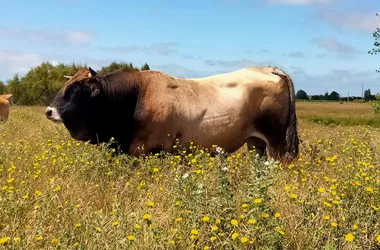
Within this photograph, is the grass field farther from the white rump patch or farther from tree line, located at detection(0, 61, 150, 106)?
tree line, located at detection(0, 61, 150, 106)

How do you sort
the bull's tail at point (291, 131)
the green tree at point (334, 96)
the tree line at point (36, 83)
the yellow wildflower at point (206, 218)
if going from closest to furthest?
the yellow wildflower at point (206, 218), the bull's tail at point (291, 131), the tree line at point (36, 83), the green tree at point (334, 96)

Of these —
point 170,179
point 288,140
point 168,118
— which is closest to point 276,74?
point 288,140

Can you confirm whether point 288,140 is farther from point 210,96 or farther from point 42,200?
point 42,200

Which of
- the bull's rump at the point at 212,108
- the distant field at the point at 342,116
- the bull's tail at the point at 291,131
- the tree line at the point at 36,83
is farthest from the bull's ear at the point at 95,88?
the tree line at the point at 36,83

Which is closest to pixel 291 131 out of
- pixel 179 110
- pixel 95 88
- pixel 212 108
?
pixel 212 108

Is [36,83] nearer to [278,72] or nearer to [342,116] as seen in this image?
Result: [342,116]

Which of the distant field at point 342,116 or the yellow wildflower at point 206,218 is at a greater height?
the yellow wildflower at point 206,218

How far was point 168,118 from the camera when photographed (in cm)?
802

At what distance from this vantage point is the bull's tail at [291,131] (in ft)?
28.7

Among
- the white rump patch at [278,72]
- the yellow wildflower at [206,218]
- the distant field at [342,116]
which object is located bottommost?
the distant field at [342,116]

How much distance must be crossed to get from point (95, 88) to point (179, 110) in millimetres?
1439

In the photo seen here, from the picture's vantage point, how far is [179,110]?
26.9 feet

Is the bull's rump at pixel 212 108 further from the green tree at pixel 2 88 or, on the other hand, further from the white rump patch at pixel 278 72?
the green tree at pixel 2 88

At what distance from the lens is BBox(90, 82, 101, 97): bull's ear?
26.0ft
